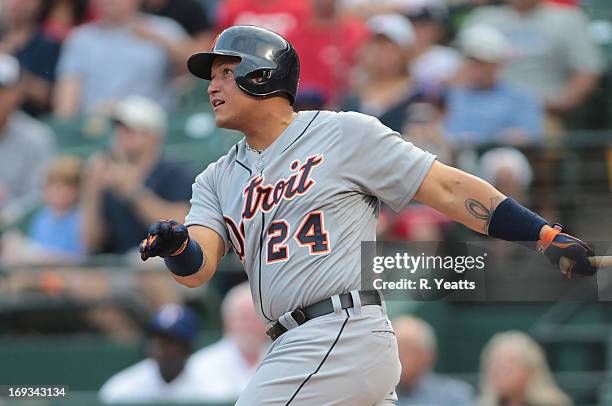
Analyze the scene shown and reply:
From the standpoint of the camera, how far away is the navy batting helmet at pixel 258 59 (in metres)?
3.78

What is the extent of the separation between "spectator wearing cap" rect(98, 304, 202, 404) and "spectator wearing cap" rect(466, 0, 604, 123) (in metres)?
2.90

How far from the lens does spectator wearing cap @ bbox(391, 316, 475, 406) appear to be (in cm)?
632

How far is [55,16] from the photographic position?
9.29 meters

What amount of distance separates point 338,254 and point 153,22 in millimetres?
5449

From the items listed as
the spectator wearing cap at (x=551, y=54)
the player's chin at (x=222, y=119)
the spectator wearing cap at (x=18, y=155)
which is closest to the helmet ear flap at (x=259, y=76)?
the player's chin at (x=222, y=119)

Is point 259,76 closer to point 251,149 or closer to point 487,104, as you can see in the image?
point 251,149

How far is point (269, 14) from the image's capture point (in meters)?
8.32

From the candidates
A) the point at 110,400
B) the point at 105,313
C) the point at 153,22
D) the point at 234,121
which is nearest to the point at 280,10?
the point at 153,22

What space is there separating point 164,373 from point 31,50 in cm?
359

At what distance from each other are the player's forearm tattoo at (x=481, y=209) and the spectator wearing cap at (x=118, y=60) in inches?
202

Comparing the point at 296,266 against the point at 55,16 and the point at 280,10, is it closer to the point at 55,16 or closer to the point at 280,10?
the point at 280,10

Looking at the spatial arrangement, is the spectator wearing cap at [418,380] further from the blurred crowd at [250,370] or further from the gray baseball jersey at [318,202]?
the gray baseball jersey at [318,202]

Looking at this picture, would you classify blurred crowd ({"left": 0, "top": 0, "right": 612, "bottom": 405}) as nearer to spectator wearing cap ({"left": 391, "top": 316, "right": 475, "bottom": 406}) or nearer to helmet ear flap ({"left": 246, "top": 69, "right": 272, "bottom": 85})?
spectator wearing cap ({"left": 391, "top": 316, "right": 475, "bottom": 406})

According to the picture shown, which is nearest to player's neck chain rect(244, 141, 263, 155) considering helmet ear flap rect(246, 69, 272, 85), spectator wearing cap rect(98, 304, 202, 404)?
helmet ear flap rect(246, 69, 272, 85)
